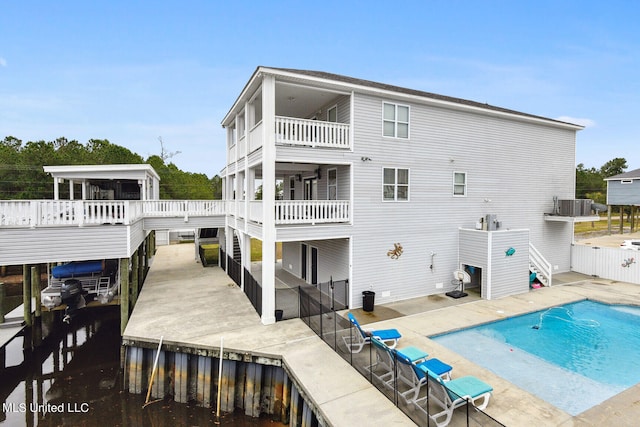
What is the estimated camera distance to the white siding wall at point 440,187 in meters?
13.0

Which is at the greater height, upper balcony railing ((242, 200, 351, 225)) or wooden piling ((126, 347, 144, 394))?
upper balcony railing ((242, 200, 351, 225))

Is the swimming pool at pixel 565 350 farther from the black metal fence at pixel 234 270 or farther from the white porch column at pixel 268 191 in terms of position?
the black metal fence at pixel 234 270

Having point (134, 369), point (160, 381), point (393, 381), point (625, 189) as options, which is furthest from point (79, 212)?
point (625, 189)

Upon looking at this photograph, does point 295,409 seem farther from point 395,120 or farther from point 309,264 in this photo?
point 395,120

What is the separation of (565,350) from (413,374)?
6361 mm

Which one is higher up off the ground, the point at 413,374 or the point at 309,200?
the point at 309,200

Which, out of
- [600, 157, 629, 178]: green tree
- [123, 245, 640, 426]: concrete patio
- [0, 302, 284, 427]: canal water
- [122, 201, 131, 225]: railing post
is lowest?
[0, 302, 284, 427]: canal water

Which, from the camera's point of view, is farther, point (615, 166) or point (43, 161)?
point (615, 166)

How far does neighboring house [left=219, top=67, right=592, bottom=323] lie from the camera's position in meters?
11.8

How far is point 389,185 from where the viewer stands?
44.2ft

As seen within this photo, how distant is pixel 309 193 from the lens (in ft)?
57.1

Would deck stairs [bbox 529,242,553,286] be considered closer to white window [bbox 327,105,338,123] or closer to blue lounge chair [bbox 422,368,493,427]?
white window [bbox 327,105,338,123]

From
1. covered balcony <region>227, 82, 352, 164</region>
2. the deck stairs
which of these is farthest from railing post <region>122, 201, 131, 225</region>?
the deck stairs

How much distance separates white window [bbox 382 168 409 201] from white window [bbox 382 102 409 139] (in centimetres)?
148
